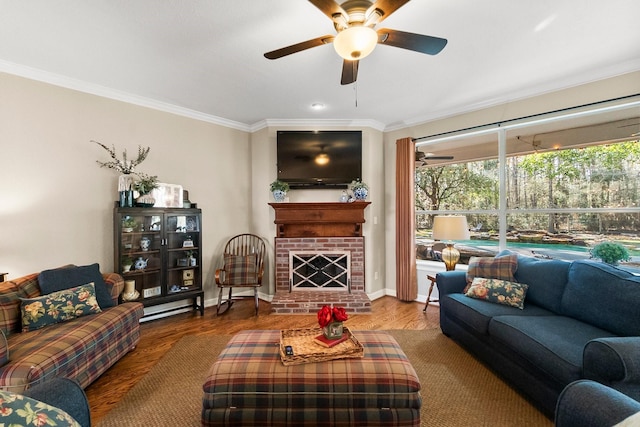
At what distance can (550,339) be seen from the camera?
1.86 m

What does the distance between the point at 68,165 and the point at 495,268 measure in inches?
184

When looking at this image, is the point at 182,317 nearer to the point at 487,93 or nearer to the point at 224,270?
the point at 224,270

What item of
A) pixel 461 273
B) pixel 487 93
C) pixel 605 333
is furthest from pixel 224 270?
pixel 487 93

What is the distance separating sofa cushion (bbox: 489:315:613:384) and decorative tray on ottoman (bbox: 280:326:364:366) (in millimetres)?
1172

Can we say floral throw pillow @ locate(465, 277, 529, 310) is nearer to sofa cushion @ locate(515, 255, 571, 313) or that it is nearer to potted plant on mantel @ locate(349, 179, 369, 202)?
sofa cushion @ locate(515, 255, 571, 313)

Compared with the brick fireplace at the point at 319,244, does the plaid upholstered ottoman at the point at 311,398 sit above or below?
below

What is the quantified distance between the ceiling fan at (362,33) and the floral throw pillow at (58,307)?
2580 millimetres

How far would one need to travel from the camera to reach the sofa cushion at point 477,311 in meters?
2.35

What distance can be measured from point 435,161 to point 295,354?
3.61 metres

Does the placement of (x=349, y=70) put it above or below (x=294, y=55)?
below

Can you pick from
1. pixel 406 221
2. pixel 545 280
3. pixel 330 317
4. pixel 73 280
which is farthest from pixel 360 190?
pixel 73 280

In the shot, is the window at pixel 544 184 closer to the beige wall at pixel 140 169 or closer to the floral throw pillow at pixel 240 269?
the beige wall at pixel 140 169

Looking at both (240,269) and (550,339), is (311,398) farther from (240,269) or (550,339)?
(240,269)

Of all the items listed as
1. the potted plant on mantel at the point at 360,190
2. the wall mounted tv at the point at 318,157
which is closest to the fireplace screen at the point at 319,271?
the potted plant on mantel at the point at 360,190
